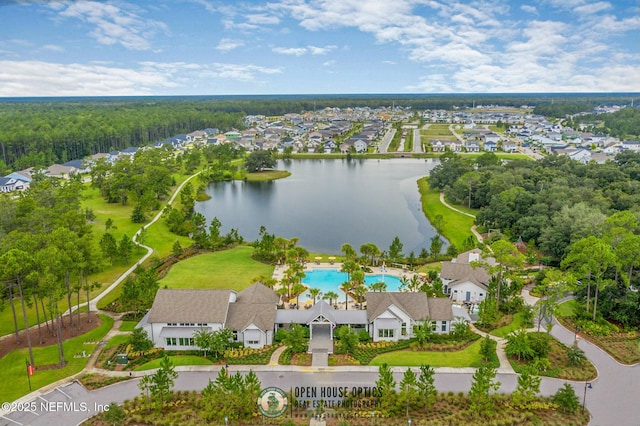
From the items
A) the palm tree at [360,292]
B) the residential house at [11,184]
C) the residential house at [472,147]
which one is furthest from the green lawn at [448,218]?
the residential house at [11,184]

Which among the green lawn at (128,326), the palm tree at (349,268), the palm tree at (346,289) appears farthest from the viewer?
the palm tree at (349,268)

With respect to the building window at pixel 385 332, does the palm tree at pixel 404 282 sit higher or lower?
higher

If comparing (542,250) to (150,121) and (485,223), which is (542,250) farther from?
(150,121)

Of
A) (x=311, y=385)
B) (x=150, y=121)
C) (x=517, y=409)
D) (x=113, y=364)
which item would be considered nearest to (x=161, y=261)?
(x=113, y=364)

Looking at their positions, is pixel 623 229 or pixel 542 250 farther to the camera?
pixel 542 250

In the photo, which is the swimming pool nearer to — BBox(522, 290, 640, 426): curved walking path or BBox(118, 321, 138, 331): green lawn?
BBox(118, 321, 138, 331): green lawn

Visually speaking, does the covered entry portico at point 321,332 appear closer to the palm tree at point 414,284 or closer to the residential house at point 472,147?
the palm tree at point 414,284

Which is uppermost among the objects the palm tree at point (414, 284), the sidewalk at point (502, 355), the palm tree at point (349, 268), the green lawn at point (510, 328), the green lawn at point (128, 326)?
the palm tree at point (349, 268)
